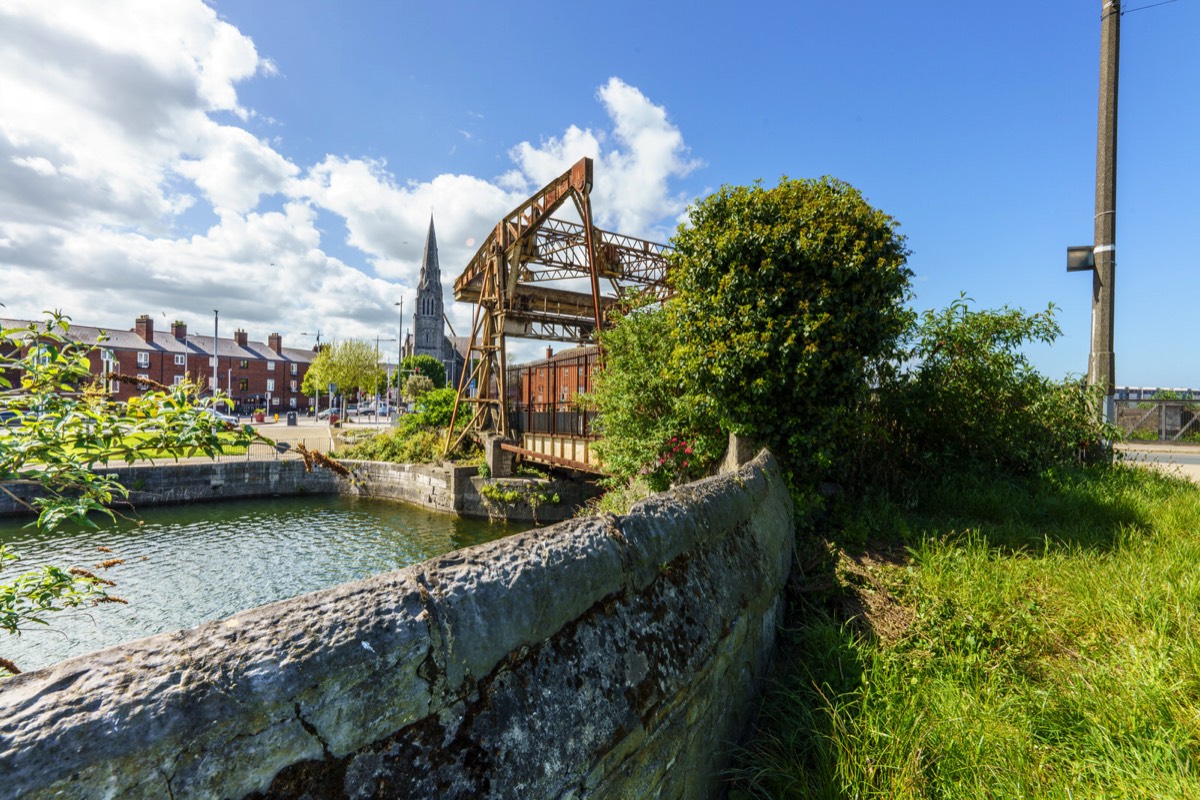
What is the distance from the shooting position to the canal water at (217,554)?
27.2 ft

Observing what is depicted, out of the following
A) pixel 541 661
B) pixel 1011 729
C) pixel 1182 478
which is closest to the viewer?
pixel 541 661

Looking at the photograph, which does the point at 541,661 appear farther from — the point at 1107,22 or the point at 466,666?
the point at 1107,22

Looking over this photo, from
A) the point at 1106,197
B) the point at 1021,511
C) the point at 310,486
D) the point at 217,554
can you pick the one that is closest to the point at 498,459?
the point at 217,554

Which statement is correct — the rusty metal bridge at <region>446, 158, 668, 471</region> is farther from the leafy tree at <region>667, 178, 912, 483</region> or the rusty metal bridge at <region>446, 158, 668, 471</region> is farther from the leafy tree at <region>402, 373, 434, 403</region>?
the leafy tree at <region>402, 373, 434, 403</region>

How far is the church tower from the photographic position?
226 ft

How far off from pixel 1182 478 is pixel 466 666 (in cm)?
947

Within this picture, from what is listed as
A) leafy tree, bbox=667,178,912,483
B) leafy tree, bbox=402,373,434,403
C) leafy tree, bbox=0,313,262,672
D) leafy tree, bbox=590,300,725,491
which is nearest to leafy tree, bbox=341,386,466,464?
leafy tree, bbox=590,300,725,491

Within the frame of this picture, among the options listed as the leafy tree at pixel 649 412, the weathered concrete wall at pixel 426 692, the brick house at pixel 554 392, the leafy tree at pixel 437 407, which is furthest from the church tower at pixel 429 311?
the weathered concrete wall at pixel 426 692

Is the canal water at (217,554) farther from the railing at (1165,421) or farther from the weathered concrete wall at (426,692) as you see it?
the railing at (1165,421)

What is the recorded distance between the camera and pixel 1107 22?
21.4ft

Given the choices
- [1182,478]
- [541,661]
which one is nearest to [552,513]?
[1182,478]

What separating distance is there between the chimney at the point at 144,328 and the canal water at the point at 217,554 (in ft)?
143

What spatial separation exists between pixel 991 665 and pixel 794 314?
3262 millimetres

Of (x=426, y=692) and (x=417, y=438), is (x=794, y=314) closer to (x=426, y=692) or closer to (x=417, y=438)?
(x=426, y=692)
